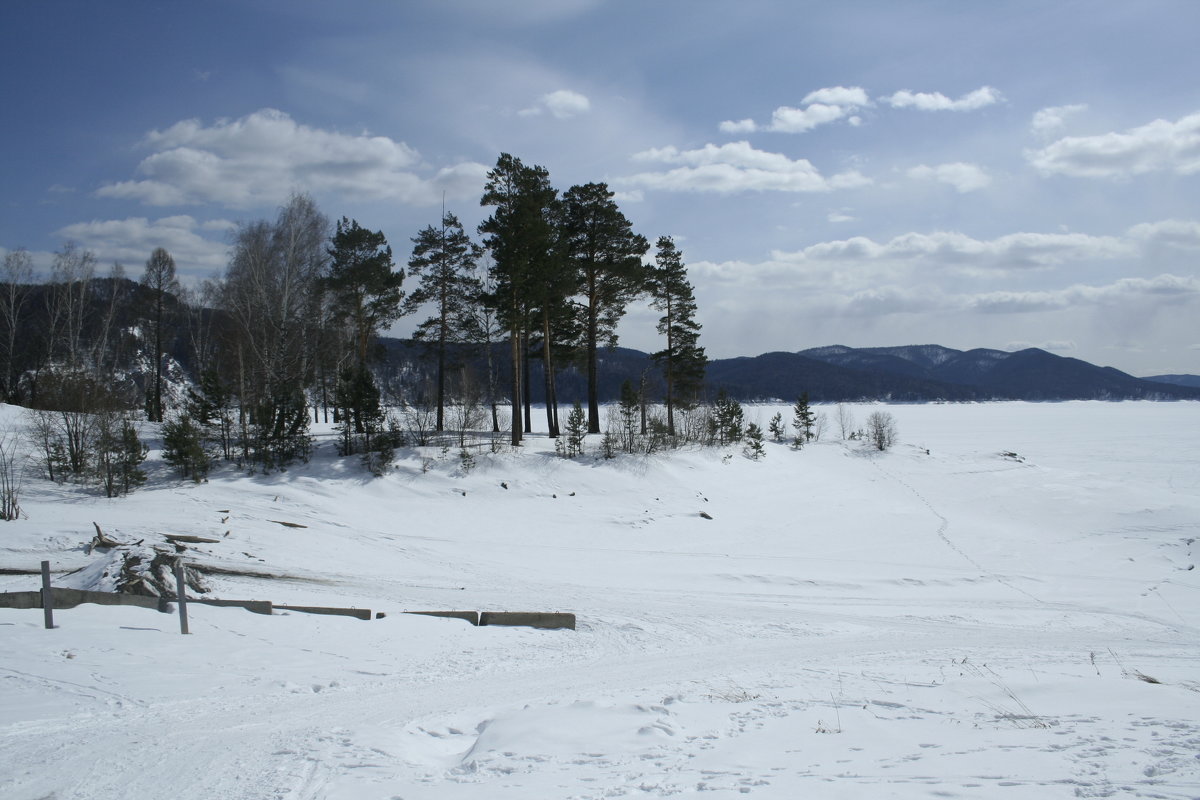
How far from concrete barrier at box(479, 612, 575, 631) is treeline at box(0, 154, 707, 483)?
14996mm

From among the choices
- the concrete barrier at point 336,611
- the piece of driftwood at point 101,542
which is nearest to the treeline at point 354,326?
the piece of driftwood at point 101,542

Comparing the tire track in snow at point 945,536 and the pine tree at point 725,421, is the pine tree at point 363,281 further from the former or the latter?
the tire track in snow at point 945,536

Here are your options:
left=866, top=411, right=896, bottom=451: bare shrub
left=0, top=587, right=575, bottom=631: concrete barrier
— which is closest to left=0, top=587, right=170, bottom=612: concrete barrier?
left=0, top=587, right=575, bottom=631: concrete barrier

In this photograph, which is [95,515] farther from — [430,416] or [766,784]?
[766,784]

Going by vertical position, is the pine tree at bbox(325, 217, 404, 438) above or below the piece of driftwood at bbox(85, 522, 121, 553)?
above

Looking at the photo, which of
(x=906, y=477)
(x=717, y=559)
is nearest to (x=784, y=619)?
(x=717, y=559)

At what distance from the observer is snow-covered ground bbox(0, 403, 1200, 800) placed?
525cm

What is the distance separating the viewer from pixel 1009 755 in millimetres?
5430

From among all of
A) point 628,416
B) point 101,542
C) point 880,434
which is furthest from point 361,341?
point 880,434

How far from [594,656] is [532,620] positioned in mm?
1746

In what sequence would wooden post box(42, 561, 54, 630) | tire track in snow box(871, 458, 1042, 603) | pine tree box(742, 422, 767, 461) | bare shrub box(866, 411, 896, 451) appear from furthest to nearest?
bare shrub box(866, 411, 896, 451) < pine tree box(742, 422, 767, 461) < tire track in snow box(871, 458, 1042, 603) < wooden post box(42, 561, 54, 630)

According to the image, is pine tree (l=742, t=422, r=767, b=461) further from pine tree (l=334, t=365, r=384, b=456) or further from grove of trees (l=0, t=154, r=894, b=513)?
pine tree (l=334, t=365, r=384, b=456)

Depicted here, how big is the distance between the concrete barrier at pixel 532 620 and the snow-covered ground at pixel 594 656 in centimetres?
29

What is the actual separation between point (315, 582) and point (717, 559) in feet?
34.7
